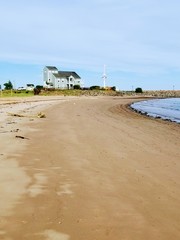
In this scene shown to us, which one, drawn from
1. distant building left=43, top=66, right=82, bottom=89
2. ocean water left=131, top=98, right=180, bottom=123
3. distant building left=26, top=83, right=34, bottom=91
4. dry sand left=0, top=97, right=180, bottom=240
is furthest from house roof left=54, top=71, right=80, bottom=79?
dry sand left=0, top=97, right=180, bottom=240

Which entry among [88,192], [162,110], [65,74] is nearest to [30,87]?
[65,74]

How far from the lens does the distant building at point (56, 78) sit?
142000 millimetres

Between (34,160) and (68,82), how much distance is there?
138 metres

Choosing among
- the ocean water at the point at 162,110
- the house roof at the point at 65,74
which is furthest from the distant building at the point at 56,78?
the ocean water at the point at 162,110

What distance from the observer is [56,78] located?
142 meters

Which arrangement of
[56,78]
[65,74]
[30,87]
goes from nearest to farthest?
1. [30,87]
2. [56,78]
3. [65,74]

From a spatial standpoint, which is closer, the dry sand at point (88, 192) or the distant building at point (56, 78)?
the dry sand at point (88, 192)

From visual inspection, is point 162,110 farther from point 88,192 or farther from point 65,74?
point 65,74

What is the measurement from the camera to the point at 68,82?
146 meters

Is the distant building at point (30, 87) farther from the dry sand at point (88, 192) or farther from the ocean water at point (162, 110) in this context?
the dry sand at point (88, 192)

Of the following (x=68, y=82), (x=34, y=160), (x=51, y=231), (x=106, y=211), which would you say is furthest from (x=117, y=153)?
(x=68, y=82)

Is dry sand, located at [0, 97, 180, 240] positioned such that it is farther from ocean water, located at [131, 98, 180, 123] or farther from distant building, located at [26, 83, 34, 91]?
distant building, located at [26, 83, 34, 91]

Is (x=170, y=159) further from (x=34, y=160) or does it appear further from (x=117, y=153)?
(x=34, y=160)

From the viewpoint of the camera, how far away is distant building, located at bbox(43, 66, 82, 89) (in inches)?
5591
